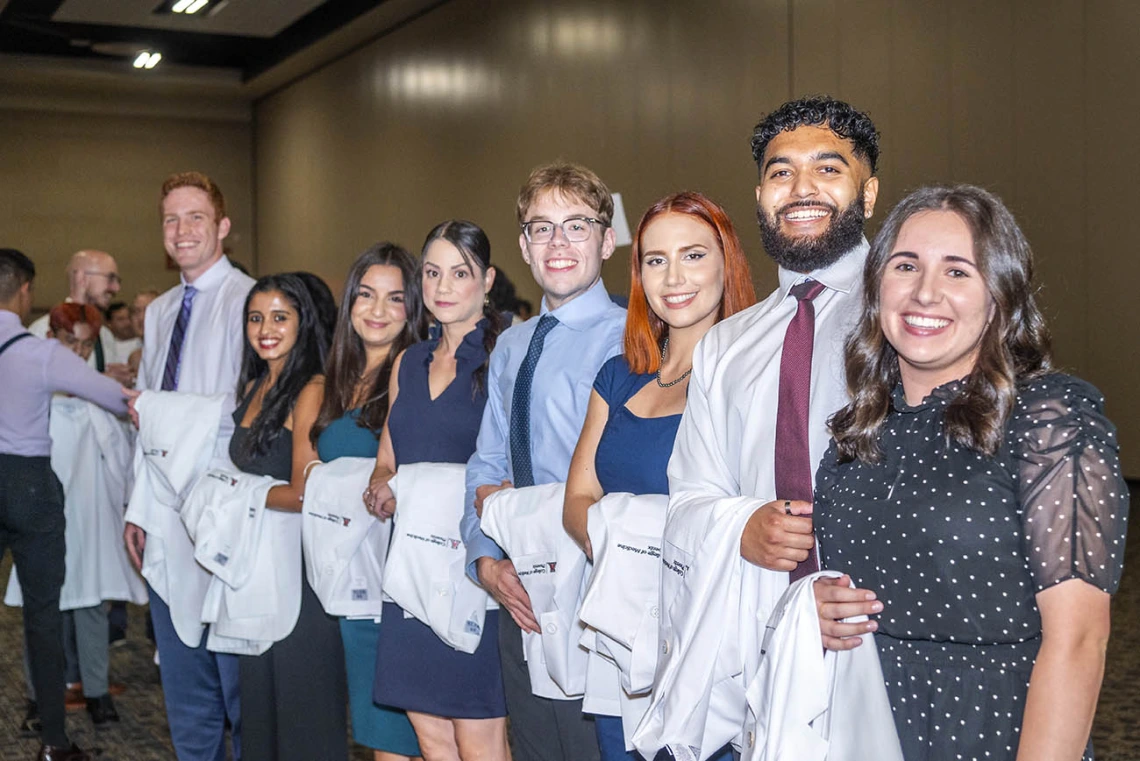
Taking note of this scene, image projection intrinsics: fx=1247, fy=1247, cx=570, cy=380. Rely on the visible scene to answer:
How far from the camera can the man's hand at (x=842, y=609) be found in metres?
1.80

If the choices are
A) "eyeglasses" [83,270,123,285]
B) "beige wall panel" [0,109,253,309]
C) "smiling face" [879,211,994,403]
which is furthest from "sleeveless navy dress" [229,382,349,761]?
"beige wall panel" [0,109,253,309]

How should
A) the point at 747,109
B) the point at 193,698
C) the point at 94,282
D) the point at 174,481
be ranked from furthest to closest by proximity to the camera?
the point at 747,109 < the point at 94,282 < the point at 193,698 < the point at 174,481

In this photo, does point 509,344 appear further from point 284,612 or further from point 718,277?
point 284,612

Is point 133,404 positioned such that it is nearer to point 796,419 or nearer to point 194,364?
point 194,364

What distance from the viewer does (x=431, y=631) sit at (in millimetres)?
3248

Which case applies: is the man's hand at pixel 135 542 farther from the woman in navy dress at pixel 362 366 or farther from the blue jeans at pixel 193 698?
the woman in navy dress at pixel 362 366

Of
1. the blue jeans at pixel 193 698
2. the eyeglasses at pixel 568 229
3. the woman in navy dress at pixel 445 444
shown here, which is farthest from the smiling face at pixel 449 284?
the blue jeans at pixel 193 698

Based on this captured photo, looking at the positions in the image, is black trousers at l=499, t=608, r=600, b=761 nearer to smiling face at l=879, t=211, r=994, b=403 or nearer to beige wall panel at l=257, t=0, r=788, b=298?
smiling face at l=879, t=211, r=994, b=403

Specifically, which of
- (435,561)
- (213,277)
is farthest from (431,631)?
(213,277)

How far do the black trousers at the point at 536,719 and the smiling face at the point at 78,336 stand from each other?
322 cm

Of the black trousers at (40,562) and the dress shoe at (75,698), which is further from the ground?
the black trousers at (40,562)

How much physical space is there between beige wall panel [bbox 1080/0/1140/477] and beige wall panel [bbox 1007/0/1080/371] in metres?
0.04

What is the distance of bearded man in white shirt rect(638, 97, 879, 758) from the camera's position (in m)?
2.07

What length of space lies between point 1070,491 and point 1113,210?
8073mm
